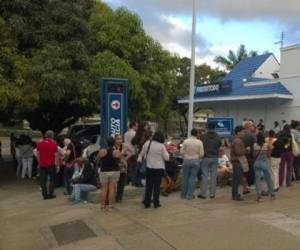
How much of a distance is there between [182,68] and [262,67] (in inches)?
846

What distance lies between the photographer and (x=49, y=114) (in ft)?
93.9

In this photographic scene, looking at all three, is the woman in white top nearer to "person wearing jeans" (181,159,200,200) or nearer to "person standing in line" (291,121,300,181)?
"person wearing jeans" (181,159,200,200)

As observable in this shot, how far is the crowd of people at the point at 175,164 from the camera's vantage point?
12859 mm

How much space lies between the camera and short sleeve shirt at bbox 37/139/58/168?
15504mm

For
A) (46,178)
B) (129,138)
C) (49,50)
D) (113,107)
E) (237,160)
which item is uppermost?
(49,50)

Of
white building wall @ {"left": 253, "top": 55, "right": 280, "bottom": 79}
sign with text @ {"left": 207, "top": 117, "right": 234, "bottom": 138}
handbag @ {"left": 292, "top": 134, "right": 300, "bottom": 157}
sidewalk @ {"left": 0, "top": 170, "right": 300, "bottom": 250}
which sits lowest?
Answer: sidewalk @ {"left": 0, "top": 170, "right": 300, "bottom": 250}

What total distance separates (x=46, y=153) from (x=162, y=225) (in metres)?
5.49

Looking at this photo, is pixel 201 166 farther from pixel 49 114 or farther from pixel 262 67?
pixel 262 67

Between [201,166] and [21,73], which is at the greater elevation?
[21,73]

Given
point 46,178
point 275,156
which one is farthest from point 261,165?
point 46,178

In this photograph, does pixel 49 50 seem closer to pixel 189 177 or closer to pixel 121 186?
pixel 121 186

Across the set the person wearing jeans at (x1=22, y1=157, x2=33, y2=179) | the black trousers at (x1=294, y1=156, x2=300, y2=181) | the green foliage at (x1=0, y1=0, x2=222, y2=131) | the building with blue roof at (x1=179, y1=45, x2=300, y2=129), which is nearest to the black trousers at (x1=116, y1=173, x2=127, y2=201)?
the black trousers at (x1=294, y1=156, x2=300, y2=181)

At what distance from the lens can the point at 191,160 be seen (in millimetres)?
13484

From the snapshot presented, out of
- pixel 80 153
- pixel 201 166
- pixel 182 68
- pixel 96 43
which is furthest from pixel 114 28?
pixel 182 68
